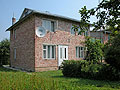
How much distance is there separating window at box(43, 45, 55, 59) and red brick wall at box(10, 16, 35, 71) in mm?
1318

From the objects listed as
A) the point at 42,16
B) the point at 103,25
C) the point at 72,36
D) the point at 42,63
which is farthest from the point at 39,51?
the point at 103,25

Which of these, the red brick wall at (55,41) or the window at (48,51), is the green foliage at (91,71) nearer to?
the red brick wall at (55,41)

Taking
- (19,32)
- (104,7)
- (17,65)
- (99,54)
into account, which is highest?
(19,32)

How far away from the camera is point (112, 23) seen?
9.90 ft

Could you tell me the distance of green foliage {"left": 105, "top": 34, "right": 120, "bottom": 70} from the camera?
24.6 ft

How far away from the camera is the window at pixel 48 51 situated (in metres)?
14.9

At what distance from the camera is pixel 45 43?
14.9 metres

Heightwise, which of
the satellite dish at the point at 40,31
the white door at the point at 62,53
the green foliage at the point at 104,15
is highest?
the satellite dish at the point at 40,31

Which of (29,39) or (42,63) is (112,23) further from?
(29,39)

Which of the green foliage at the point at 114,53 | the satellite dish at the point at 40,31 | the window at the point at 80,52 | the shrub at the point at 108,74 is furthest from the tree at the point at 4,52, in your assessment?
the green foliage at the point at 114,53

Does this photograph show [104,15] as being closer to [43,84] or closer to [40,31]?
[43,84]

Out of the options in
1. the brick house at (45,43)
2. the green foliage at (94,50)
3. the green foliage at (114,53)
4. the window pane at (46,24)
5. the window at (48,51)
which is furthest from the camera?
the green foliage at (94,50)

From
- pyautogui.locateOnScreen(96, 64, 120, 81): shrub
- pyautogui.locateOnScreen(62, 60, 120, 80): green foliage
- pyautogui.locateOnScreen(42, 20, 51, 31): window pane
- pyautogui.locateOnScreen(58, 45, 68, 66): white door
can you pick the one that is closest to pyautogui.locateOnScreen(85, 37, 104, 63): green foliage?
pyautogui.locateOnScreen(58, 45, 68, 66): white door

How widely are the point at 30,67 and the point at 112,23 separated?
41.8 feet
